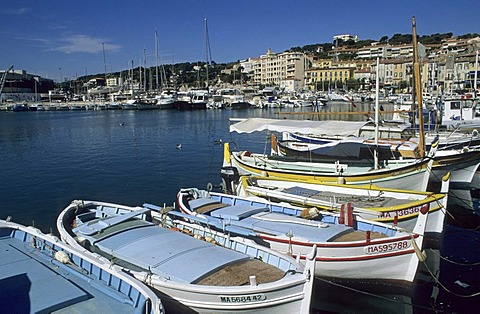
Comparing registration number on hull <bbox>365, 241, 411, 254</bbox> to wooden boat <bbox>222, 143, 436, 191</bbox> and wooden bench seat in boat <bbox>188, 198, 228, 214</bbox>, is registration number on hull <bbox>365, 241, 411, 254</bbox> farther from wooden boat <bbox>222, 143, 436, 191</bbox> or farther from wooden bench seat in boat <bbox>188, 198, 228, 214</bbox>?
wooden boat <bbox>222, 143, 436, 191</bbox>

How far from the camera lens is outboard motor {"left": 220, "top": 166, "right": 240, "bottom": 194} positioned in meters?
20.0

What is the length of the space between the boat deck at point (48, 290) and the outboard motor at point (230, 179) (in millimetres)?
12174

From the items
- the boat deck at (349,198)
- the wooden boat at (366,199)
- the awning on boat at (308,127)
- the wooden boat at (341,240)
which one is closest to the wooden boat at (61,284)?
the wooden boat at (341,240)

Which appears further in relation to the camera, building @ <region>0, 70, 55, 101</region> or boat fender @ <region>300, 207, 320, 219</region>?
building @ <region>0, 70, 55, 101</region>

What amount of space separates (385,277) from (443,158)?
39.9 ft

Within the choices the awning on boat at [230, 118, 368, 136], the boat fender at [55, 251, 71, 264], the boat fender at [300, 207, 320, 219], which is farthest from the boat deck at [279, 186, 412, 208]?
the boat fender at [55, 251, 71, 264]

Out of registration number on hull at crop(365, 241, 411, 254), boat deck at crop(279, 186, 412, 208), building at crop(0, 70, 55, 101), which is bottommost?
registration number on hull at crop(365, 241, 411, 254)

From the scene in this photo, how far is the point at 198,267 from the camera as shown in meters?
8.12

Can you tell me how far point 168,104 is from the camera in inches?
4126

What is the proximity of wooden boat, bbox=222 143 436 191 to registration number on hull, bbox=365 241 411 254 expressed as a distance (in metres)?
6.53

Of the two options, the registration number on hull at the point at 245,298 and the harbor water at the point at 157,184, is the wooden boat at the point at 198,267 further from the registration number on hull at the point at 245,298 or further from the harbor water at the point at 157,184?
the harbor water at the point at 157,184

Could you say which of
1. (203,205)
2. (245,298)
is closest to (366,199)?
(203,205)

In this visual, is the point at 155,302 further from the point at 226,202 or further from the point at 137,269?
the point at 226,202

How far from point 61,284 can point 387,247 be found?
7.84 m
